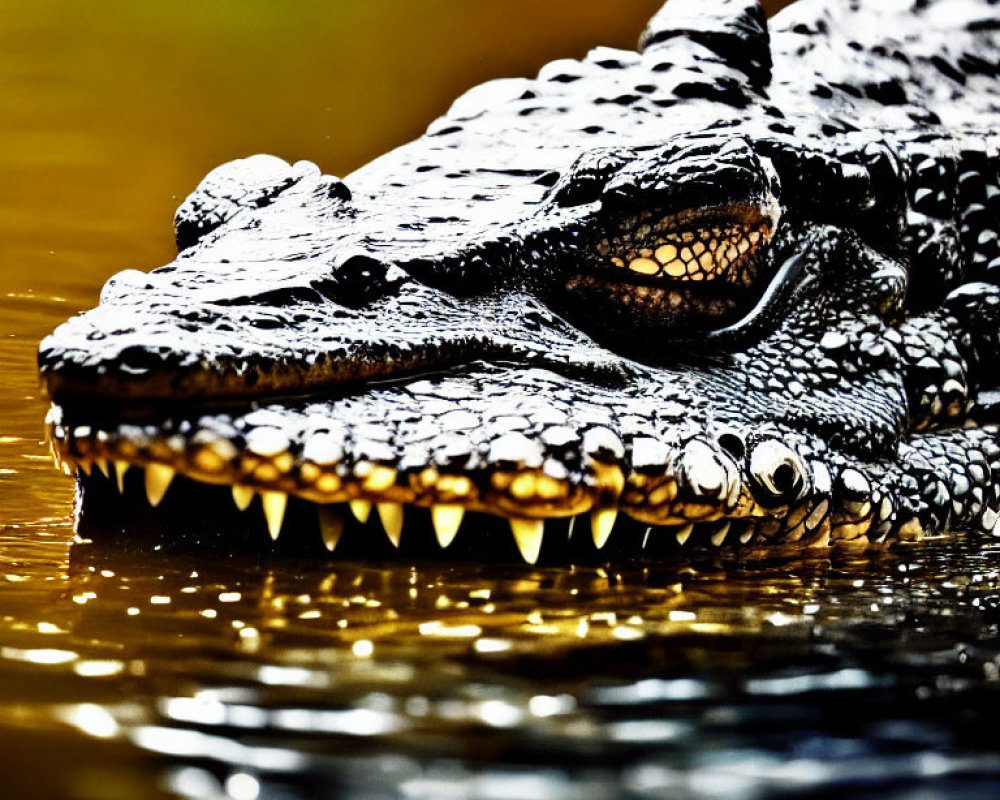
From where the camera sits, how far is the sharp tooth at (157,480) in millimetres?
1527

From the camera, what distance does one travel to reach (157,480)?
5.05ft

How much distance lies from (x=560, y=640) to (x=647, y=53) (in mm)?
2012

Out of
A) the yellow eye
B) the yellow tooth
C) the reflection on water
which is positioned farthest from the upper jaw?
the yellow eye

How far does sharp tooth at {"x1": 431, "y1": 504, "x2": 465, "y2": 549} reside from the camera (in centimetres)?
159

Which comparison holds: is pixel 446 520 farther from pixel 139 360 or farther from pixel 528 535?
pixel 139 360

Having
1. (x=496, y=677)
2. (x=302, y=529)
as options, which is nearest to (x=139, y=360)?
(x=302, y=529)

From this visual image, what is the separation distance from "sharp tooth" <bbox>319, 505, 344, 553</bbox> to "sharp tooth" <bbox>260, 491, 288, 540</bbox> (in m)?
0.06

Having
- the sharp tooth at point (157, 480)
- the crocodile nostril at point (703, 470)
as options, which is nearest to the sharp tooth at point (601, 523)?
the crocodile nostril at point (703, 470)

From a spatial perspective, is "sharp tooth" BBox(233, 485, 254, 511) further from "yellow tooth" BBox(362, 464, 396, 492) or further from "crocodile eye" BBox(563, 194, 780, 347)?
"crocodile eye" BBox(563, 194, 780, 347)

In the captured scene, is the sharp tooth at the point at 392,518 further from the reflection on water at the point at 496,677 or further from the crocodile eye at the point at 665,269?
the crocodile eye at the point at 665,269

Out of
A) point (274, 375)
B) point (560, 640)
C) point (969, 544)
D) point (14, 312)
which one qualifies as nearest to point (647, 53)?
point (969, 544)

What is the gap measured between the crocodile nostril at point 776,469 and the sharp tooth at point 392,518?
574 mm

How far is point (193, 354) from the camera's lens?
4.97 ft

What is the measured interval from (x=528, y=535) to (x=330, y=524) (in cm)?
27
